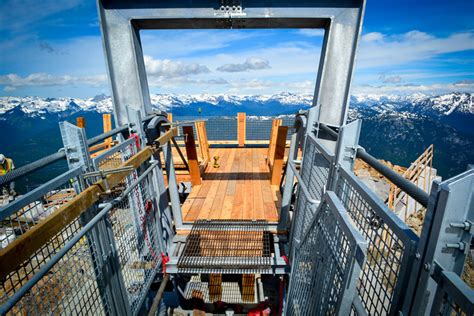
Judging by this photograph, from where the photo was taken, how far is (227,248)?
12.6ft

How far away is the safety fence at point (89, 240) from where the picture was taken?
1.19 meters

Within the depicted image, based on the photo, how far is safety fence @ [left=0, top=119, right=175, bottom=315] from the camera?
1189 mm

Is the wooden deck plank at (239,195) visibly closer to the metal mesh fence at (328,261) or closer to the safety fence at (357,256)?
the safety fence at (357,256)

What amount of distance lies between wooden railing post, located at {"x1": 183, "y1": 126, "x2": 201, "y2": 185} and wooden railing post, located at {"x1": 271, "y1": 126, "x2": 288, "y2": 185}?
1.77m

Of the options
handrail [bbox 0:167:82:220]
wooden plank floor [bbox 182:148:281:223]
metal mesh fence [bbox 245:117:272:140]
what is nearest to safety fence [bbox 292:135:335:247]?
wooden plank floor [bbox 182:148:281:223]

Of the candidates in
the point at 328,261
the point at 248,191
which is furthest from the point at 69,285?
the point at 248,191

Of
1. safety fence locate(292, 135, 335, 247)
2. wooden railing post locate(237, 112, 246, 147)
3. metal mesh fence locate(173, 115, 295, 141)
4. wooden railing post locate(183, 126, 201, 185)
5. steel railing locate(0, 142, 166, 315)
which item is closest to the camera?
steel railing locate(0, 142, 166, 315)

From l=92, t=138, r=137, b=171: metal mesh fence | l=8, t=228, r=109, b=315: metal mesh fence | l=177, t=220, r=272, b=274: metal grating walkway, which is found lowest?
l=177, t=220, r=272, b=274: metal grating walkway

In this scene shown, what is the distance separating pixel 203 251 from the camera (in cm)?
381

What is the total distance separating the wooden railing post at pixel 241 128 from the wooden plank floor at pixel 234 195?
197 cm

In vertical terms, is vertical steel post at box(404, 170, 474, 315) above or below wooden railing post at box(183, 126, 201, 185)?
above

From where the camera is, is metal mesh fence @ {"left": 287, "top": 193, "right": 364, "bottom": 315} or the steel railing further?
the steel railing

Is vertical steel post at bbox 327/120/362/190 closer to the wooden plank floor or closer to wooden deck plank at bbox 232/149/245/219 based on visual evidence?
the wooden plank floor

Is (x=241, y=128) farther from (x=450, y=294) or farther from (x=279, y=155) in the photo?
(x=450, y=294)
